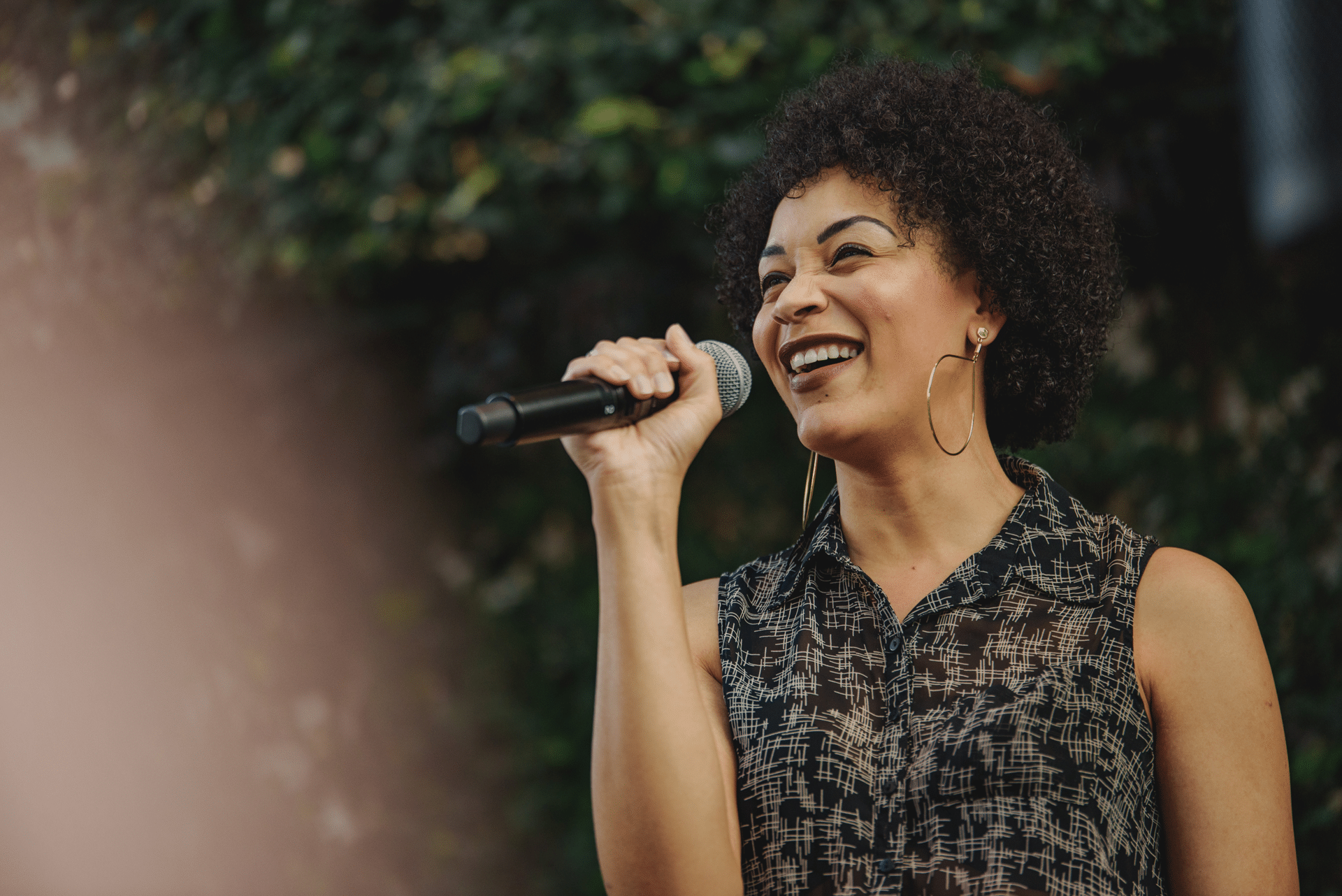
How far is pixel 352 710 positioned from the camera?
12.4 ft

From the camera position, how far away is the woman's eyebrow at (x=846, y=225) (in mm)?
1688

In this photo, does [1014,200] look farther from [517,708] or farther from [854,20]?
[517,708]

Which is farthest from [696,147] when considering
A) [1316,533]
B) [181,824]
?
[181,824]

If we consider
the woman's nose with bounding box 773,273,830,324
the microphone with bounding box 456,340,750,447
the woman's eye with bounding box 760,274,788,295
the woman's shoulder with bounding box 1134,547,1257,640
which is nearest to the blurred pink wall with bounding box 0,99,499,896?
the woman's eye with bounding box 760,274,788,295

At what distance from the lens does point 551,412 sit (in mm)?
1321

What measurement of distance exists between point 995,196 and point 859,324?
0.34 meters

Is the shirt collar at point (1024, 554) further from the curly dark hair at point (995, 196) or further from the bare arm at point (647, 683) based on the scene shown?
the bare arm at point (647, 683)

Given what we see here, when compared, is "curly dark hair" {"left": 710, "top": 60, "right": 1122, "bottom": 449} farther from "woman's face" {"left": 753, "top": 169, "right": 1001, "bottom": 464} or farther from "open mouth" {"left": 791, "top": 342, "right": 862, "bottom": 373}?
"open mouth" {"left": 791, "top": 342, "right": 862, "bottom": 373}

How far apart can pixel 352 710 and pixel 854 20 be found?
255 centimetres

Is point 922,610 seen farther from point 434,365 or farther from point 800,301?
point 434,365

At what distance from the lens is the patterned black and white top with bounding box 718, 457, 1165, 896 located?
1.46 m

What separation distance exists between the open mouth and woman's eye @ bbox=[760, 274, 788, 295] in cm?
15

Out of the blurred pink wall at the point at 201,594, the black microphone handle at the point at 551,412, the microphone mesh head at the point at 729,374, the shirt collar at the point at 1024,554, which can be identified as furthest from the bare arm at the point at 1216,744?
the blurred pink wall at the point at 201,594

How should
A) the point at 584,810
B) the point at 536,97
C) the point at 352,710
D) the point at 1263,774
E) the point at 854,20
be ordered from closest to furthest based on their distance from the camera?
the point at 1263,774 → the point at 854,20 → the point at 536,97 → the point at 584,810 → the point at 352,710
